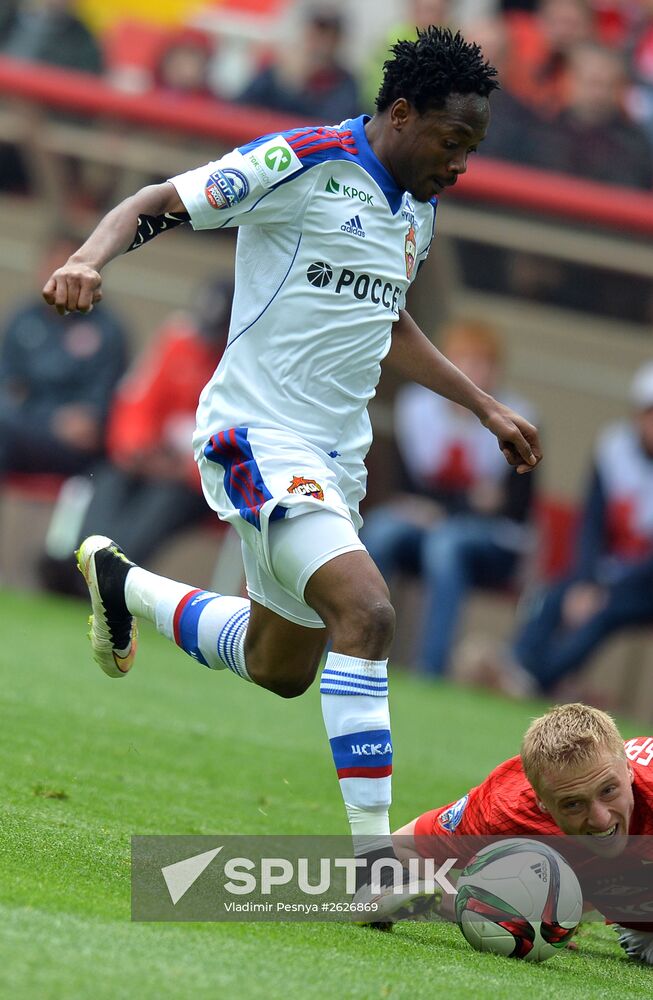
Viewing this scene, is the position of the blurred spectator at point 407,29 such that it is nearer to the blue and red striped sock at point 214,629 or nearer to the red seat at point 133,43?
the red seat at point 133,43

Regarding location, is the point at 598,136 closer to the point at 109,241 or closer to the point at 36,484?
the point at 36,484

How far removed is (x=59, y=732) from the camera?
6160 mm

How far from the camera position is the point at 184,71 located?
13.4m

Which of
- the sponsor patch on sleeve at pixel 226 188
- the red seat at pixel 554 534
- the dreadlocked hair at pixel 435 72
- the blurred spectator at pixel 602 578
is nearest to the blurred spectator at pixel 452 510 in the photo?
the blurred spectator at pixel 602 578

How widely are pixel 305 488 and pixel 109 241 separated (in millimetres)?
841

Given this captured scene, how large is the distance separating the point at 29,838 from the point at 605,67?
9354mm

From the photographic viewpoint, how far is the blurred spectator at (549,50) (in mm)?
12688

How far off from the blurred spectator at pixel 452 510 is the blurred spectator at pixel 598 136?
1926 millimetres

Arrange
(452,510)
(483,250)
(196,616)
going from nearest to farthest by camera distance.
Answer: (196,616) < (452,510) < (483,250)

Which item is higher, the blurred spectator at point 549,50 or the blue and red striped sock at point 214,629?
the blurred spectator at point 549,50

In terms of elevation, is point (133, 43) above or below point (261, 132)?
above

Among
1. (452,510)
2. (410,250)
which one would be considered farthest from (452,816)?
(452,510)

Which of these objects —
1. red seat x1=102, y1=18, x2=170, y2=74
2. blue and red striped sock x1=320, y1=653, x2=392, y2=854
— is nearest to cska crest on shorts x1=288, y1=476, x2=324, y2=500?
blue and red striped sock x1=320, y1=653, x2=392, y2=854

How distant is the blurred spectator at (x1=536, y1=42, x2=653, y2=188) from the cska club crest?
23.5 feet
